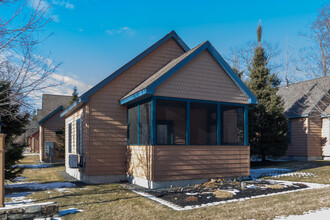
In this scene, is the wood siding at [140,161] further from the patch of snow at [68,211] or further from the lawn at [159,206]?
the patch of snow at [68,211]

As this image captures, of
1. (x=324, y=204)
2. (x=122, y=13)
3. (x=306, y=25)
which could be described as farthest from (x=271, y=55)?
(x=324, y=204)

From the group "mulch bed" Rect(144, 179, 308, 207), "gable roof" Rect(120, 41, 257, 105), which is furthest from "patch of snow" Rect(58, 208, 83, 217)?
"gable roof" Rect(120, 41, 257, 105)

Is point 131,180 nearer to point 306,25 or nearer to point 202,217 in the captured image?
point 202,217

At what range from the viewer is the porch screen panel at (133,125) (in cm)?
1077

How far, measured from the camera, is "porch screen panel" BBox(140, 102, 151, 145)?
32.0ft

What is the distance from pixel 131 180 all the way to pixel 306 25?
47.7 ft

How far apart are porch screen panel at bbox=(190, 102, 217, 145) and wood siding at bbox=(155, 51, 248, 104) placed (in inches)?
68.4

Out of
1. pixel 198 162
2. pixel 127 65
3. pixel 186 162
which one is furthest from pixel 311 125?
pixel 127 65

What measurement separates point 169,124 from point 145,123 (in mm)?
2946

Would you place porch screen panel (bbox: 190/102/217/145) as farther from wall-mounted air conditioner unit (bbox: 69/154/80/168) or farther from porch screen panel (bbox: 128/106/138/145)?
wall-mounted air conditioner unit (bbox: 69/154/80/168)

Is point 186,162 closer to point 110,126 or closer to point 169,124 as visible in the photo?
point 110,126

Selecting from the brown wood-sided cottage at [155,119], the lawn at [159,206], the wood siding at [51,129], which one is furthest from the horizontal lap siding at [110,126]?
the wood siding at [51,129]

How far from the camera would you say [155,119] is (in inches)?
365

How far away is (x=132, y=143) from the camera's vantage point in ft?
35.7
